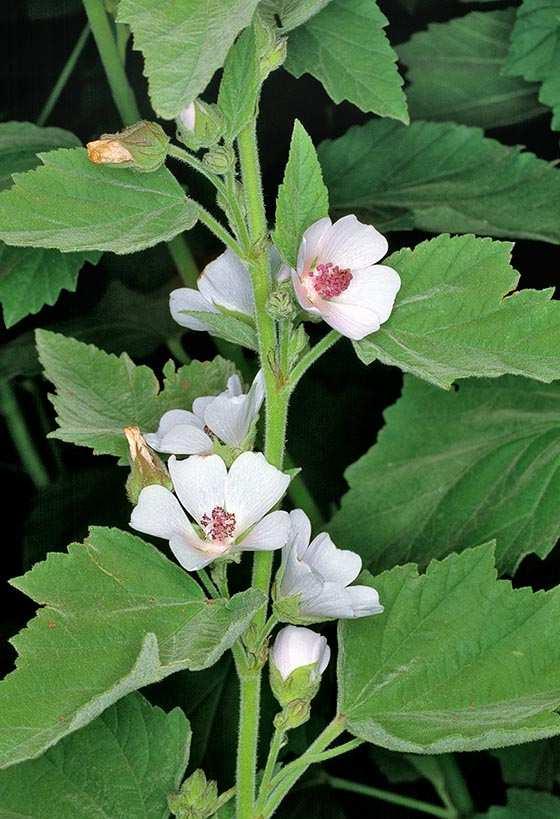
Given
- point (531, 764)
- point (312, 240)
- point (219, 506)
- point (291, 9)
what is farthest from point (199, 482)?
point (531, 764)

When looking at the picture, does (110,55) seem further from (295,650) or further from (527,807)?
(527,807)

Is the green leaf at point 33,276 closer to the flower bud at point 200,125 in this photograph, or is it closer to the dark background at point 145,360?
the dark background at point 145,360

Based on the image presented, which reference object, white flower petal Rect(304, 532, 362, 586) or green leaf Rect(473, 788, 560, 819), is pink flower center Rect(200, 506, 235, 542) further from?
green leaf Rect(473, 788, 560, 819)

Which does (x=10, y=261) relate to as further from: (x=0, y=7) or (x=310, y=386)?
(x=0, y=7)

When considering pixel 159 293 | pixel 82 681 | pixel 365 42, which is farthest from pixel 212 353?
pixel 82 681

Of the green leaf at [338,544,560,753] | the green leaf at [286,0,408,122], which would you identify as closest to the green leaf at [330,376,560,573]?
the green leaf at [338,544,560,753]


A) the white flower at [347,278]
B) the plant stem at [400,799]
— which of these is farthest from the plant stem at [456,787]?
the white flower at [347,278]
